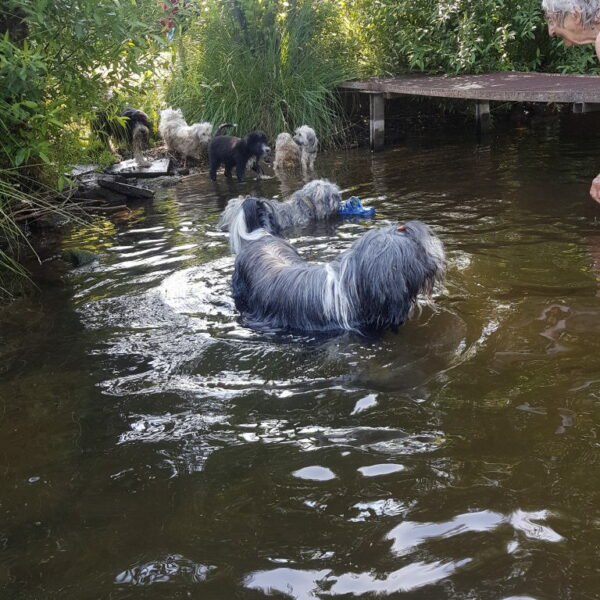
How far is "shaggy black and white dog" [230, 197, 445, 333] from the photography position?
4.01m

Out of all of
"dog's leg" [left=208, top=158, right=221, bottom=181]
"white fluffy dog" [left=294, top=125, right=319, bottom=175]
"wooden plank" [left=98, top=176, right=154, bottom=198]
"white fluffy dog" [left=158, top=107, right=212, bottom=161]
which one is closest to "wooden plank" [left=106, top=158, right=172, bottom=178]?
"white fluffy dog" [left=158, top=107, right=212, bottom=161]

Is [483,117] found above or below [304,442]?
above

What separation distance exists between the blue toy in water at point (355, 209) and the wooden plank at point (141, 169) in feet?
13.3

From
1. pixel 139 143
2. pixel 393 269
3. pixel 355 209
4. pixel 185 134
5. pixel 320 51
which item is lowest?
pixel 393 269

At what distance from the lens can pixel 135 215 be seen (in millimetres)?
8219

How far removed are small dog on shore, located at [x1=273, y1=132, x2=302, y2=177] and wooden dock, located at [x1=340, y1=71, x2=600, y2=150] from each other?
64.5 inches

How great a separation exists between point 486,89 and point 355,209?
303cm

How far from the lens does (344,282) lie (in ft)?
13.9

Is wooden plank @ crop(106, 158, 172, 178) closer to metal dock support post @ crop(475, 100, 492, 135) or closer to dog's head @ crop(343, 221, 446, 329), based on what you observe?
metal dock support post @ crop(475, 100, 492, 135)

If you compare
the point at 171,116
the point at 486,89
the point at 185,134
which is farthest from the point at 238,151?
the point at 486,89

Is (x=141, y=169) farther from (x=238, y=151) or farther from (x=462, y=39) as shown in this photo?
(x=462, y=39)

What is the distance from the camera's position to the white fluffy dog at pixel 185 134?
11.3 metres

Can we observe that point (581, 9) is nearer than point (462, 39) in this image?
Yes

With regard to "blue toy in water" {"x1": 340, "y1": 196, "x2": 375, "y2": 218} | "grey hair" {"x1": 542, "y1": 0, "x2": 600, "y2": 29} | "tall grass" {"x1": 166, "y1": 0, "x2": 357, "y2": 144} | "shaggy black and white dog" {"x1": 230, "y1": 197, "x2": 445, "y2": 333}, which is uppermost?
"tall grass" {"x1": 166, "y1": 0, "x2": 357, "y2": 144}
